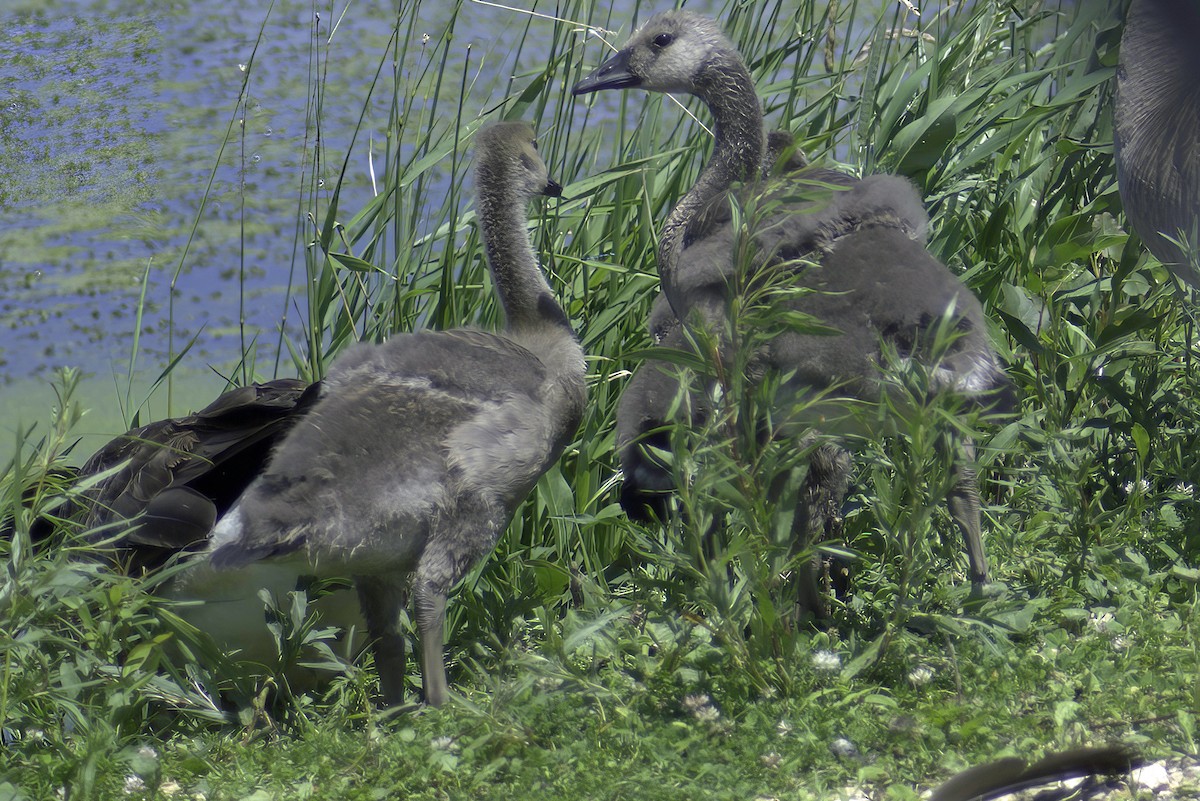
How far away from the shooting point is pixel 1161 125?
13.0 feet

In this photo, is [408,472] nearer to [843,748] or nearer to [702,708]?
[702,708]

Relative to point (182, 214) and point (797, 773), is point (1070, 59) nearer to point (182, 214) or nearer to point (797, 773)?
point (797, 773)

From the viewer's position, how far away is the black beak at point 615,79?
439 centimetres

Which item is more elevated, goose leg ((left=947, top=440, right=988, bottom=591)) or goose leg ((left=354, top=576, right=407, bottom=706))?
goose leg ((left=947, top=440, right=988, bottom=591))

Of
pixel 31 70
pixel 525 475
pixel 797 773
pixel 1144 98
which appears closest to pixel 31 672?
pixel 525 475

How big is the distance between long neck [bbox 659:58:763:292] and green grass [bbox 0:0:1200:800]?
41 cm

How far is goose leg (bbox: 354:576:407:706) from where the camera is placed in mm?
3689

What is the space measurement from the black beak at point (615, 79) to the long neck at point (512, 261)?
56 cm

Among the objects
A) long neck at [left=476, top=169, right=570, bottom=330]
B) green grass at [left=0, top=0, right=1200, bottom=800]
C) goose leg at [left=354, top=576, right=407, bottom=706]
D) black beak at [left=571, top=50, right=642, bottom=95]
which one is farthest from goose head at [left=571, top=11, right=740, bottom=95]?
goose leg at [left=354, top=576, right=407, bottom=706]

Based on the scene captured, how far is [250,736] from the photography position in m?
3.18

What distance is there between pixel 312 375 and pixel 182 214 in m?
3.64

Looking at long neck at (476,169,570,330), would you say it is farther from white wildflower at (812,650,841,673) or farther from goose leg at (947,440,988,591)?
white wildflower at (812,650,841,673)

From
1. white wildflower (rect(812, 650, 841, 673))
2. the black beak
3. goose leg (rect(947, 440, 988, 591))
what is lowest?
white wildflower (rect(812, 650, 841, 673))

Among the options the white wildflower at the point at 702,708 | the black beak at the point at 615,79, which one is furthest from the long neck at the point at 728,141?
the white wildflower at the point at 702,708
